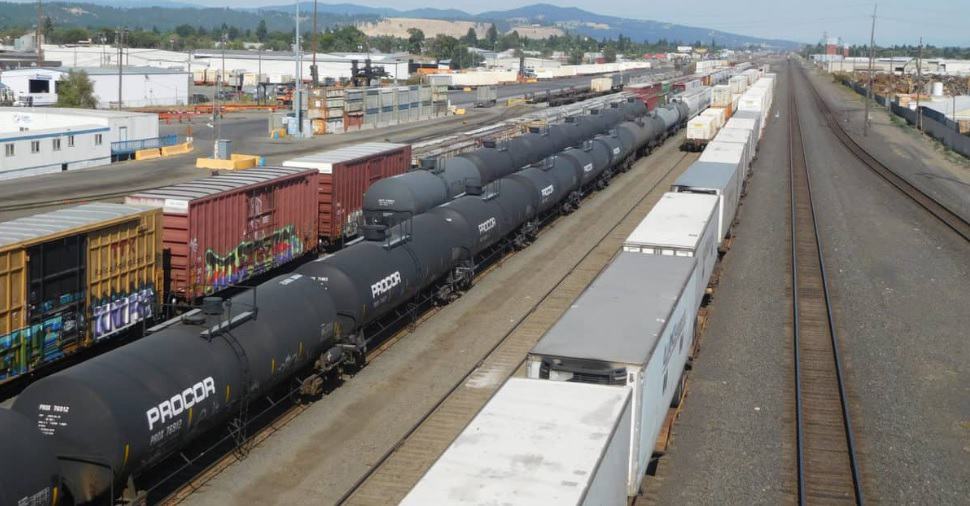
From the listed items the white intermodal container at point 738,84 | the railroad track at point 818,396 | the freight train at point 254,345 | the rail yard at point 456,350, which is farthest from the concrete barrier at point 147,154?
the white intermodal container at point 738,84

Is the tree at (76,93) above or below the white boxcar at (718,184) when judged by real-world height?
above

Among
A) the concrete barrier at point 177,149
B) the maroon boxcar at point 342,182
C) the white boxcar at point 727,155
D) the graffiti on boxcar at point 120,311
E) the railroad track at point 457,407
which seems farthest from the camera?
the concrete barrier at point 177,149

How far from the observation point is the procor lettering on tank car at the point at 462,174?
30016 mm

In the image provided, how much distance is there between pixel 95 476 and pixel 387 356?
1190cm

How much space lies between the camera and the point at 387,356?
81.9 ft

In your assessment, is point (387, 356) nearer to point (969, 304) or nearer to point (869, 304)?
point (869, 304)

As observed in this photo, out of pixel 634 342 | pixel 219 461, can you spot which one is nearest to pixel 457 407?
pixel 219 461

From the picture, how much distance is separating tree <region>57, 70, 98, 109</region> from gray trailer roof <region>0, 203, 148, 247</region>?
7267 cm

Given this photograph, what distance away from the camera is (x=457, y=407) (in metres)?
21.5

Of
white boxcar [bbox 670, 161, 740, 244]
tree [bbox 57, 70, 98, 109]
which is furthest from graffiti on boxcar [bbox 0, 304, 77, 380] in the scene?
tree [bbox 57, 70, 98, 109]

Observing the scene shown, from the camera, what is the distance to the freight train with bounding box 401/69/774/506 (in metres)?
10.9

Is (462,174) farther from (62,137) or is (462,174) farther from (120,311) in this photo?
(62,137)

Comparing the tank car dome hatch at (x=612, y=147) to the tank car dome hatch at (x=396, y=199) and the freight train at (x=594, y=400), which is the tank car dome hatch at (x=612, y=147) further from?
the freight train at (x=594, y=400)

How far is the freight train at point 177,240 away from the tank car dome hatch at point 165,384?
5.86 ft
